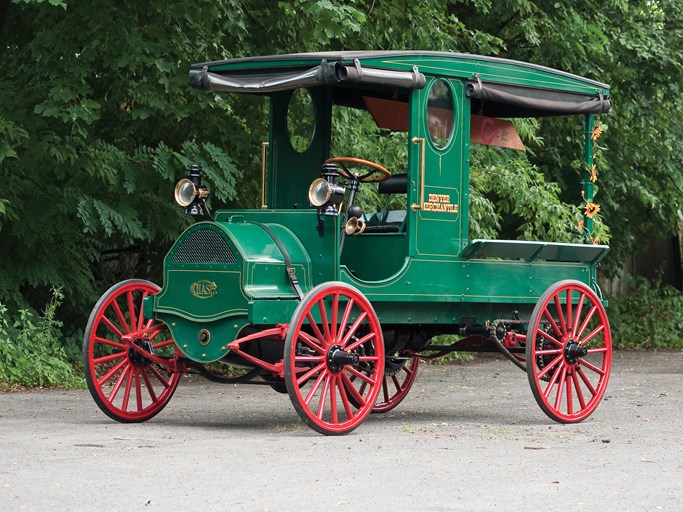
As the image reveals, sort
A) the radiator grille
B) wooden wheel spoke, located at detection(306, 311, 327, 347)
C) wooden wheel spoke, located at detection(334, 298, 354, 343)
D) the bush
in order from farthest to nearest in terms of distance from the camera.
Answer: the bush, the radiator grille, wooden wheel spoke, located at detection(334, 298, 354, 343), wooden wheel spoke, located at detection(306, 311, 327, 347)

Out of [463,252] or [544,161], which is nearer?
[463,252]

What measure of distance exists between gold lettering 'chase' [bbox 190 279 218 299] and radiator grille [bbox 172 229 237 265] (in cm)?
15

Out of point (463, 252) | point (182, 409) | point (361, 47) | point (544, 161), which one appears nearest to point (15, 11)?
point (361, 47)

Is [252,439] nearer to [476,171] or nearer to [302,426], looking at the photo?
[302,426]

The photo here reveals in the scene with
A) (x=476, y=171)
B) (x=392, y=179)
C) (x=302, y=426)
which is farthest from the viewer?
(x=476, y=171)

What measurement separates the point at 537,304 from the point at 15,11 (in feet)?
22.9

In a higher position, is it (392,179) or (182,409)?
(392,179)

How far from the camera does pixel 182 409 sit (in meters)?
11.6

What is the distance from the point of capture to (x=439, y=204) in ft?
34.3

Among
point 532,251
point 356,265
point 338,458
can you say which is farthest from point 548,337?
point 338,458

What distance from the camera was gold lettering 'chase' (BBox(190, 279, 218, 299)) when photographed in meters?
9.59

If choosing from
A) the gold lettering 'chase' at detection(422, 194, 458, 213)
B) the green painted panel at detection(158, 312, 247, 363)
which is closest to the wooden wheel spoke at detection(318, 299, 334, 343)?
the green painted panel at detection(158, 312, 247, 363)

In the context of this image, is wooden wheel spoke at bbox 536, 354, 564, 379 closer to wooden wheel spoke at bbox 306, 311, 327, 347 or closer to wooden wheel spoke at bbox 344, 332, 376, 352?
wooden wheel spoke at bbox 344, 332, 376, 352

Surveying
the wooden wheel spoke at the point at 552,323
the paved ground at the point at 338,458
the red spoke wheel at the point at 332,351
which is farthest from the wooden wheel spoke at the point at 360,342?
the wooden wheel spoke at the point at 552,323
